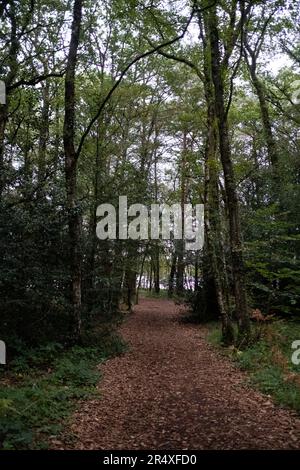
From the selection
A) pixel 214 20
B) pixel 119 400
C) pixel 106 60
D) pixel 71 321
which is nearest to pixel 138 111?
pixel 106 60

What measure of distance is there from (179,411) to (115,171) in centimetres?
1131

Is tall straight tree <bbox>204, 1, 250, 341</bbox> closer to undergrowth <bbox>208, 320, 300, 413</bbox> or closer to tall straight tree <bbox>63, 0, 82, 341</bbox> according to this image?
undergrowth <bbox>208, 320, 300, 413</bbox>

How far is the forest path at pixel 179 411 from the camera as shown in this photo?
5.27m

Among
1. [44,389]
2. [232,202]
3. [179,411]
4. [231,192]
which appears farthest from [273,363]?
[44,389]

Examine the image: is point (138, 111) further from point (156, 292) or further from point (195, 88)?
point (156, 292)

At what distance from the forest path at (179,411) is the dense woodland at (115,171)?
2.16 meters

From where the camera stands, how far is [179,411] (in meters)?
6.55

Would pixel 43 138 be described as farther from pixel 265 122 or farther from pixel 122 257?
pixel 265 122

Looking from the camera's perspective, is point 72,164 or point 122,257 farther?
point 122,257

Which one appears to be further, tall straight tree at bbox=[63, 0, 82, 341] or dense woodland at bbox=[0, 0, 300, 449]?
tall straight tree at bbox=[63, 0, 82, 341]

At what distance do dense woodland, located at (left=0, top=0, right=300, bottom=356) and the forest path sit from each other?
2162mm

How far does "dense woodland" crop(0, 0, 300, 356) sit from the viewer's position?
33.3 ft

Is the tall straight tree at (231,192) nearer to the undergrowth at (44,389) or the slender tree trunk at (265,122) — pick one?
the undergrowth at (44,389)

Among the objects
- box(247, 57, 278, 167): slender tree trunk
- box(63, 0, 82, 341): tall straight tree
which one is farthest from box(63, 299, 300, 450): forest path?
box(247, 57, 278, 167): slender tree trunk
